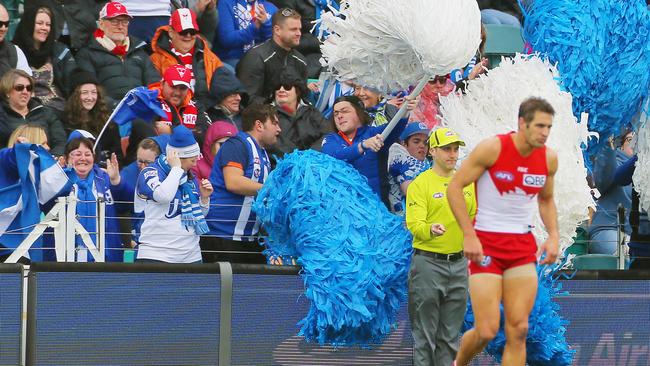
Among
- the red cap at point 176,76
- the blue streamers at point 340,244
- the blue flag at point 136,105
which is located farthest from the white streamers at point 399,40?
the red cap at point 176,76

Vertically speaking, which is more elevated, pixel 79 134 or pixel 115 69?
pixel 115 69

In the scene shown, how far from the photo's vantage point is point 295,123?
10742mm

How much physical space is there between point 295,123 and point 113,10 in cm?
167

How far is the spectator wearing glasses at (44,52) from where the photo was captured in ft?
35.5

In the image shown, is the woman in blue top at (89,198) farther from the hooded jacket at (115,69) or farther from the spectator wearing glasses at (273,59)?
the spectator wearing glasses at (273,59)

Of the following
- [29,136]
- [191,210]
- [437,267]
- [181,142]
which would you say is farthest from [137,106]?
[437,267]

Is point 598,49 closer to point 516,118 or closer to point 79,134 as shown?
point 516,118

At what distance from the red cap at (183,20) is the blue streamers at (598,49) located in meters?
2.98

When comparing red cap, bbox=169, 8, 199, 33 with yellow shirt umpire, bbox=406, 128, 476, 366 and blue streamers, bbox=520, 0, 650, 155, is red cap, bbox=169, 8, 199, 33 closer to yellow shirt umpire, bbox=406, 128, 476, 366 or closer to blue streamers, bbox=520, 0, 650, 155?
blue streamers, bbox=520, 0, 650, 155

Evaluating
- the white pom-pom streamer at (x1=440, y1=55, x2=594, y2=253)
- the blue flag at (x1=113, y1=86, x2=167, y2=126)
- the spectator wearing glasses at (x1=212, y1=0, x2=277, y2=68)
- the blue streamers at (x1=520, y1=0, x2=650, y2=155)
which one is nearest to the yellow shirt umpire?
the white pom-pom streamer at (x1=440, y1=55, x2=594, y2=253)

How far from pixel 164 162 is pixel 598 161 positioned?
3.37 m

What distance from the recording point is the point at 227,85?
11.1 metres

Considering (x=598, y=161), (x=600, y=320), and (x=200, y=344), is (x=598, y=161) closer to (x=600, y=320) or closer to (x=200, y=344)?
(x=600, y=320)

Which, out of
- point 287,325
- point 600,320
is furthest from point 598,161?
point 287,325
